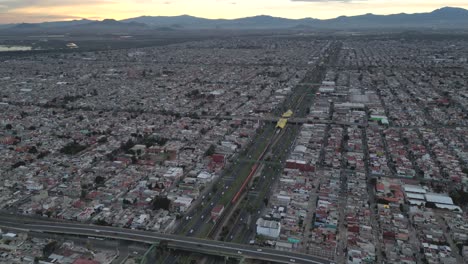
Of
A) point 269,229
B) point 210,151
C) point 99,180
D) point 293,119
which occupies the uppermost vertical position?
point 293,119

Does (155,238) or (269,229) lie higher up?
(269,229)

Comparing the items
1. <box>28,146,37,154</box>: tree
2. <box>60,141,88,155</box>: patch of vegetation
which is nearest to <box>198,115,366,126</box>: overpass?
<box>60,141,88,155</box>: patch of vegetation

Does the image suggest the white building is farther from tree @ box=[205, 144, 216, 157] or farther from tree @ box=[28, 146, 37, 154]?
tree @ box=[28, 146, 37, 154]

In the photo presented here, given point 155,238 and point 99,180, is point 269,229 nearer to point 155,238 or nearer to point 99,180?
point 155,238

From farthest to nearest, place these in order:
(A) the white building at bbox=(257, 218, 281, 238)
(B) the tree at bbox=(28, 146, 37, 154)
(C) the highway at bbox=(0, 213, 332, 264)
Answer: (B) the tree at bbox=(28, 146, 37, 154) < (A) the white building at bbox=(257, 218, 281, 238) < (C) the highway at bbox=(0, 213, 332, 264)

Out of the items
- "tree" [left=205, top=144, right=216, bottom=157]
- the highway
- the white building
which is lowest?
the highway

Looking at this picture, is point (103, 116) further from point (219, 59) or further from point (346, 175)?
point (219, 59)

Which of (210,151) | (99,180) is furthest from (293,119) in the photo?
(99,180)

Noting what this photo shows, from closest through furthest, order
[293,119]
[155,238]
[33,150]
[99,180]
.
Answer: [155,238] < [99,180] < [33,150] < [293,119]

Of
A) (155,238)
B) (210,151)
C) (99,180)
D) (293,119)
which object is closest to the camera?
(155,238)

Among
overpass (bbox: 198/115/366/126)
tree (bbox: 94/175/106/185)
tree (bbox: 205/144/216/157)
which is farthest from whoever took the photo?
overpass (bbox: 198/115/366/126)
